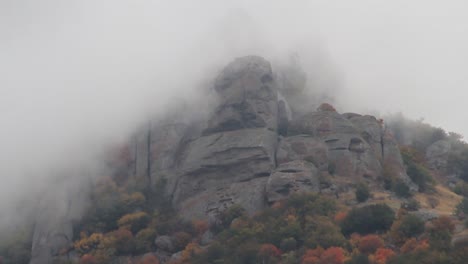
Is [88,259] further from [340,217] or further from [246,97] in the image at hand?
[246,97]

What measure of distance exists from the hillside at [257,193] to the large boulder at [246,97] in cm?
18

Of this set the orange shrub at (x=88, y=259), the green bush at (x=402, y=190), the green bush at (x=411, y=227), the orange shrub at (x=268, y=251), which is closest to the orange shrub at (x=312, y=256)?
the orange shrub at (x=268, y=251)

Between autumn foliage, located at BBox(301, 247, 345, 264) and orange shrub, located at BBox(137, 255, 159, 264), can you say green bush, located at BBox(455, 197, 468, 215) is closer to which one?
autumn foliage, located at BBox(301, 247, 345, 264)

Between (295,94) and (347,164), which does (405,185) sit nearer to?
(347,164)

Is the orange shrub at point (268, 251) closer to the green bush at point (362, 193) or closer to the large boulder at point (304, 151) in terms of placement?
the green bush at point (362, 193)

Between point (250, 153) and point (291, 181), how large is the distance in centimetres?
818

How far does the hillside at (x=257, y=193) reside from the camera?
79625mm

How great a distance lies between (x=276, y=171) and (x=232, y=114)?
507 inches

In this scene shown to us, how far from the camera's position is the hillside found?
3135 inches

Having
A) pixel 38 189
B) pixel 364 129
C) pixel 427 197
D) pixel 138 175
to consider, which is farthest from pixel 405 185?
pixel 38 189

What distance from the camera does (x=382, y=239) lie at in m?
77.3

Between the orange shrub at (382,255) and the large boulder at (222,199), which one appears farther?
the large boulder at (222,199)

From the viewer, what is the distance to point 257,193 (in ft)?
303

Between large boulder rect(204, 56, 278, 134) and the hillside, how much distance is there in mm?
182
